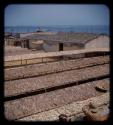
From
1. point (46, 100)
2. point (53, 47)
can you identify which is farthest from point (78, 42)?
point (46, 100)

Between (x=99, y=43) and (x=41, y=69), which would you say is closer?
(x=41, y=69)

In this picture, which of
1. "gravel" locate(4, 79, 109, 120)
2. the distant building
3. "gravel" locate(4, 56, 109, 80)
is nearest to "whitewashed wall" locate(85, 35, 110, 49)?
the distant building

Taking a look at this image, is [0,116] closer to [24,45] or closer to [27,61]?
[27,61]

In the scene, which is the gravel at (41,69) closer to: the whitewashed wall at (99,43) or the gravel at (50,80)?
the gravel at (50,80)

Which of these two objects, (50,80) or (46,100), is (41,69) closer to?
(50,80)

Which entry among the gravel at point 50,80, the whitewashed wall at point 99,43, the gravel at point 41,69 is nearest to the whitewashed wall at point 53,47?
the whitewashed wall at point 99,43

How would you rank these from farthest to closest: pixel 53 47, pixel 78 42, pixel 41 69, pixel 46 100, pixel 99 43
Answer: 1. pixel 53 47
2. pixel 99 43
3. pixel 78 42
4. pixel 41 69
5. pixel 46 100

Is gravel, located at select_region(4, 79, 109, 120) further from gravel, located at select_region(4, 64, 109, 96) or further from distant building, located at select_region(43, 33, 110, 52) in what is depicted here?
distant building, located at select_region(43, 33, 110, 52)

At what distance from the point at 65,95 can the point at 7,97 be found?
1.94 meters

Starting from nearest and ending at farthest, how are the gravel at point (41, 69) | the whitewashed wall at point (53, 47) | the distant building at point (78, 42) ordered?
1. the gravel at point (41, 69)
2. the distant building at point (78, 42)
3. the whitewashed wall at point (53, 47)

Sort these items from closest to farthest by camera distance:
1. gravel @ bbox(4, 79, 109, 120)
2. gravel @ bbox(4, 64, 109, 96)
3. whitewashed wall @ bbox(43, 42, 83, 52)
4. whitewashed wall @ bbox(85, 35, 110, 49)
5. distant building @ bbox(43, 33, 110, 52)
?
gravel @ bbox(4, 79, 109, 120), gravel @ bbox(4, 64, 109, 96), distant building @ bbox(43, 33, 110, 52), whitewashed wall @ bbox(85, 35, 110, 49), whitewashed wall @ bbox(43, 42, 83, 52)

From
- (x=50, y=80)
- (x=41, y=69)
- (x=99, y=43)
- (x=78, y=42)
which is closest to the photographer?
(x=50, y=80)

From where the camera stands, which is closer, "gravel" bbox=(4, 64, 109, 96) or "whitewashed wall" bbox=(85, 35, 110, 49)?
"gravel" bbox=(4, 64, 109, 96)

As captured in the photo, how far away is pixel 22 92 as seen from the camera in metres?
7.48
